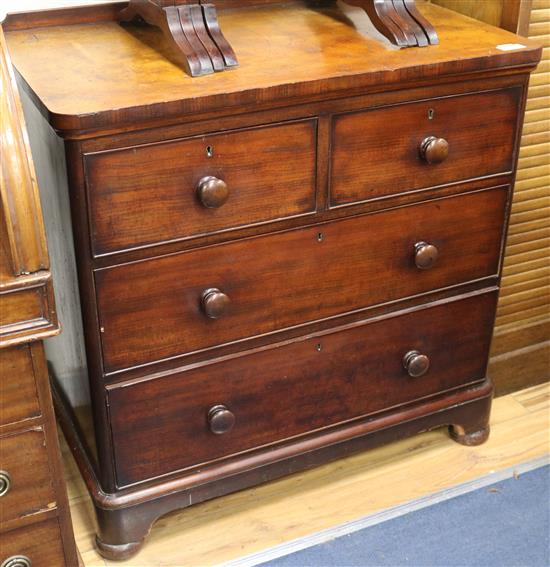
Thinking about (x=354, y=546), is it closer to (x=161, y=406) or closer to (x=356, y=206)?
(x=161, y=406)

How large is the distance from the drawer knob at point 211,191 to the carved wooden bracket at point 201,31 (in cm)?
21

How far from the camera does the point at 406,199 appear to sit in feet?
6.51

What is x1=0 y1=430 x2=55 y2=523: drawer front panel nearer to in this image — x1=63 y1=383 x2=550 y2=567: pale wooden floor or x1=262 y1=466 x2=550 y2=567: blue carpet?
x1=63 y1=383 x2=550 y2=567: pale wooden floor

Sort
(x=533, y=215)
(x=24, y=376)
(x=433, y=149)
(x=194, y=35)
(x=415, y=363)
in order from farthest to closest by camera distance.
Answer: (x=533, y=215), (x=415, y=363), (x=433, y=149), (x=194, y=35), (x=24, y=376)

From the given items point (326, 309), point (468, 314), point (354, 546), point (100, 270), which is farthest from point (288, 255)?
point (354, 546)

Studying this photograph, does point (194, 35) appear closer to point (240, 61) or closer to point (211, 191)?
point (240, 61)

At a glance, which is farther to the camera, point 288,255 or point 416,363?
point 416,363

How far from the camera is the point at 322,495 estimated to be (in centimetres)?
227

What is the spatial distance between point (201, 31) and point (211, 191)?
335mm

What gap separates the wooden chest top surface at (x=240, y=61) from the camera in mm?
1626

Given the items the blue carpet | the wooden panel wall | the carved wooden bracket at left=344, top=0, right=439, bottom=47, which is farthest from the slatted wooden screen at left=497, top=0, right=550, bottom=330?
the blue carpet

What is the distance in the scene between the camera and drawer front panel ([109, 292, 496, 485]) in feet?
6.31

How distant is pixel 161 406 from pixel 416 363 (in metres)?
0.64

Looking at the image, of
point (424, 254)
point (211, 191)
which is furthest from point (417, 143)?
point (211, 191)
